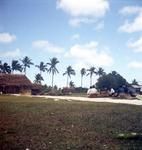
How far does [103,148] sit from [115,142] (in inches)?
27.4

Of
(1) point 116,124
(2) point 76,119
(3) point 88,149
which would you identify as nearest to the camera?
(3) point 88,149

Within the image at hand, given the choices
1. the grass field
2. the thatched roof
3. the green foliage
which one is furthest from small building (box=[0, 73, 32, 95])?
the grass field

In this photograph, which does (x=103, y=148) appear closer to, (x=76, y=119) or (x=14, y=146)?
(x=14, y=146)

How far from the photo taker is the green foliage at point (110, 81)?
61938mm

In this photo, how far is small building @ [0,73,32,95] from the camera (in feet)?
184

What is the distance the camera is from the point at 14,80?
190 ft

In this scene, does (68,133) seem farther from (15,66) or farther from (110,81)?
(15,66)

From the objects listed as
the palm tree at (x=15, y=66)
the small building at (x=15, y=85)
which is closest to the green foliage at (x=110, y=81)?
the small building at (x=15, y=85)

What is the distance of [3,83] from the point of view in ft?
184

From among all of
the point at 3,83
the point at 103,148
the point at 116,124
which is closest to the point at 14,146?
the point at 103,148

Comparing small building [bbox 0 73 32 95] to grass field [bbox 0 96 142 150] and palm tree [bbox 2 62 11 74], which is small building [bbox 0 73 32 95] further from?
grass field [bbox 0 96 142 150]

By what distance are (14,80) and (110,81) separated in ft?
62.7

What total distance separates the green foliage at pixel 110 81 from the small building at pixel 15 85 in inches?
586

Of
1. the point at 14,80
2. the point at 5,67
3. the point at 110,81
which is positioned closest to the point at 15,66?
the point at 5,67
